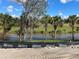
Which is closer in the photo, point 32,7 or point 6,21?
point 32,7

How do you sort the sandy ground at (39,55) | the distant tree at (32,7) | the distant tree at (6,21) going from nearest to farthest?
the sandy ground at (39,55), the distant tree at (32,7), the distant tree at (6,21)

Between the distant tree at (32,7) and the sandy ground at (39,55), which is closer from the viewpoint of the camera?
the sandy ground at (39,55)

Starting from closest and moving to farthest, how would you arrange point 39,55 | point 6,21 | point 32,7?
1. point 39,55
2. point 32,7
3. point 6,21

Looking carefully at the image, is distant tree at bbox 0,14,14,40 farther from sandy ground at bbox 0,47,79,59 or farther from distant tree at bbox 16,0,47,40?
sandy ground at bbox 0,47,79,59

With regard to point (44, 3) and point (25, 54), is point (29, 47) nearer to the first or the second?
point (25, 54)

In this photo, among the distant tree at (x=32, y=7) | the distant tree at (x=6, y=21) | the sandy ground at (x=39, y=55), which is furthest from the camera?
the distant tree at (x=6, y=21)

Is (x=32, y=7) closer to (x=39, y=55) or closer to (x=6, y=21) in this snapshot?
(x=6, y=21)

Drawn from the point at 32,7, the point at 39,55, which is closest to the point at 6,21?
the point at 32,7

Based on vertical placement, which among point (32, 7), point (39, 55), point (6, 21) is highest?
point (32, 7)

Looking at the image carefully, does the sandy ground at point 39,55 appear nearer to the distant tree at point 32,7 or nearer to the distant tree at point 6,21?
the distant tree at point 32,7

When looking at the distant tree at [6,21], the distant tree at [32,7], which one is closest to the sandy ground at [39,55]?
the distant tree at [32,7]

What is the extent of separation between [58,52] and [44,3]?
900 inches

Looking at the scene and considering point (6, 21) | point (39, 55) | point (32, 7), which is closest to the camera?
point (39, 55)

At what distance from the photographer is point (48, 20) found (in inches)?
3258
